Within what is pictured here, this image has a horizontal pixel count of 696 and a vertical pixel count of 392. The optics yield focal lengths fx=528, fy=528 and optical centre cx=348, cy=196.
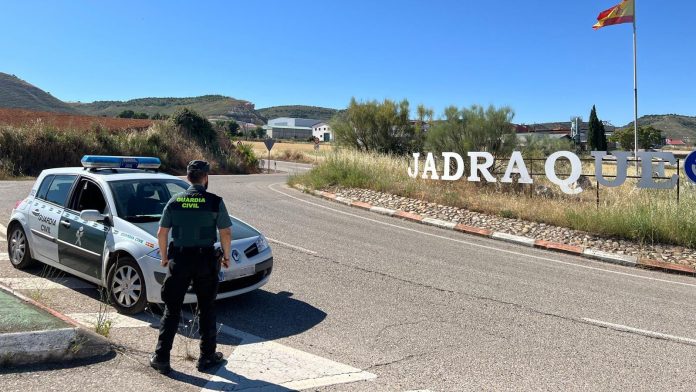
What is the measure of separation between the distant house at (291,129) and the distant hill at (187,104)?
8808 millimetres

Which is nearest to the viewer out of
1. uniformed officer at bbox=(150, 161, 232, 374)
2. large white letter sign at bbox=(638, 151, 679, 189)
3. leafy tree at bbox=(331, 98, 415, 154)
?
uniformed officer at bbox=(150, 161, 232, 374)

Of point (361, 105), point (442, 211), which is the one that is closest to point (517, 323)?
point (442, 211)

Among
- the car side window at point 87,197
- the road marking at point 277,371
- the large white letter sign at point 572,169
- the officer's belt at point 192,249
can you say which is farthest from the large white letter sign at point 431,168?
the officer's belt at point 192,249

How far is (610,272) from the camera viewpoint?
9.77 m

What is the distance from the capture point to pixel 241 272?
6047 millimetres

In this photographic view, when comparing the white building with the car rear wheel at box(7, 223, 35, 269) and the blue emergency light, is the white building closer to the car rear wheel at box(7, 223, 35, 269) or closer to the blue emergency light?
the car rear wheel at box(7, 223, 35, 269)

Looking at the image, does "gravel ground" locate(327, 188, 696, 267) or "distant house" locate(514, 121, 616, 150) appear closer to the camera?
"gravel ground" locate(327, 188, 696, 267)

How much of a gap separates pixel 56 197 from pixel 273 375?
15.1 feet

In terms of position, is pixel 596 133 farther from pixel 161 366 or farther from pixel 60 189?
pixel 161 366

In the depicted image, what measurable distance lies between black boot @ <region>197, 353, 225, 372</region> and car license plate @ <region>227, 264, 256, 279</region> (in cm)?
141

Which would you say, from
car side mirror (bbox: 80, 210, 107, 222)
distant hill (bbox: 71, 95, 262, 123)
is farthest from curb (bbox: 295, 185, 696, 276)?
distant hill (bbox: 71, 95, 262, 123)

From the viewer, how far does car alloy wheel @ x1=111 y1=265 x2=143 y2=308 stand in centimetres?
580

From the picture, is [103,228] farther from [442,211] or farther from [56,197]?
[442,211]

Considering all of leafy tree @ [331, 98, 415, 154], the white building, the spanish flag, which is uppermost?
the white building
